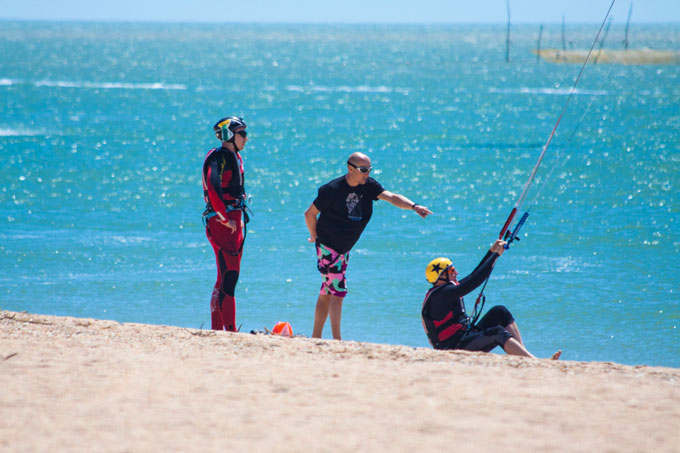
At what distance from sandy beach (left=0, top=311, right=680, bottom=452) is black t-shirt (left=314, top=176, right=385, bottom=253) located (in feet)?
2.89

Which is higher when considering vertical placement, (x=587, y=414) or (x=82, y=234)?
(x=82, y=234)

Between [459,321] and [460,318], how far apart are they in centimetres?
3

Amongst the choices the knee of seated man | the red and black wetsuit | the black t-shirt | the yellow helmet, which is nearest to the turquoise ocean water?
the knee of seated man

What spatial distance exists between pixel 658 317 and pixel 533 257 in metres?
3.55

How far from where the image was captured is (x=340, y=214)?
6793mm

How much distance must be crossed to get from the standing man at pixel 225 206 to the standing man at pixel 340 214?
2.12 ft

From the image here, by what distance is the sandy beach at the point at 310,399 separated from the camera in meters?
4.47

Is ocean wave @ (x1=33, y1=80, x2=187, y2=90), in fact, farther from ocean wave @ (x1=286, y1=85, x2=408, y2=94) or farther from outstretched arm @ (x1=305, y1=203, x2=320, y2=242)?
outstretched arm @ (x1=305, y1=203, x2=320, y2=242)

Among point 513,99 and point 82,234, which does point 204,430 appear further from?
point 513,99

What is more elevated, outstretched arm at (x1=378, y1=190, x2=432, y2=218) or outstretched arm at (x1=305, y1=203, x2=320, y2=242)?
outstretched arm at (x1=378, y1=190, x2=432, y2=218)

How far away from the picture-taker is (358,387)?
5.32 meters

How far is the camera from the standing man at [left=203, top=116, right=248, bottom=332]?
266 inches

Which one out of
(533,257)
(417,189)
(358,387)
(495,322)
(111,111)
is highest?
(111,111)

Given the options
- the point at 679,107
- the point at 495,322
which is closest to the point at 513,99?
the point at 679,107
